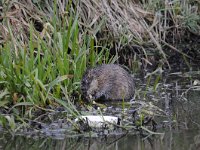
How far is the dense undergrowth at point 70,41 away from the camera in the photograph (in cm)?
599

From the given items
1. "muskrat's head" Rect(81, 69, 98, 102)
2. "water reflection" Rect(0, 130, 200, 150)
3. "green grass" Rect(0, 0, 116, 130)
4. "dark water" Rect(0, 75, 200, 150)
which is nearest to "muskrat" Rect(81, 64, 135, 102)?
"muskrat's head" Rect(81, 69, 98, 102)

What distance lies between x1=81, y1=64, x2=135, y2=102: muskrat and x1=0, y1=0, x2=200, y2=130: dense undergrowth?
138mm

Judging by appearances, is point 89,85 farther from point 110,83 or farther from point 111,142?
point 111,142

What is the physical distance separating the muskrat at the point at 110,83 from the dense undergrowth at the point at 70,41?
138 millimetres

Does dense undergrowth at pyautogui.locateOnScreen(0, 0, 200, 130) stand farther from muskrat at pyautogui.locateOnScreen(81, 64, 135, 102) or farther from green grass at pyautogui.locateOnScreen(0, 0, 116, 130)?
muskrat at pyautogui.locateOnScreen(81, 64, 135, 102)

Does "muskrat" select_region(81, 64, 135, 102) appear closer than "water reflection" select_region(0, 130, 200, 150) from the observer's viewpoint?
No

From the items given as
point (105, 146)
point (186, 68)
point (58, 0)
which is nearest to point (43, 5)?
point (58, 0)

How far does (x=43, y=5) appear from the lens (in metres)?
7.61

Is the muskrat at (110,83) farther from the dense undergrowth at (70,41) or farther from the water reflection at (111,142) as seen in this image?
the water reflection at (111,142)

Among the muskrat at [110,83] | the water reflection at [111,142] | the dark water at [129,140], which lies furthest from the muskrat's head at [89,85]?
the water reflection at [111,142]

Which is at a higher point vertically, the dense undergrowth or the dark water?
the dense undergrowth

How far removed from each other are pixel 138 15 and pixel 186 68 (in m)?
0.78

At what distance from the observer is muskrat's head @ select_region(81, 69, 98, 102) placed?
21.0 feet

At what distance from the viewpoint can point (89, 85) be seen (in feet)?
21.3
